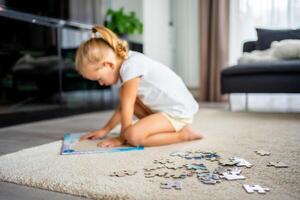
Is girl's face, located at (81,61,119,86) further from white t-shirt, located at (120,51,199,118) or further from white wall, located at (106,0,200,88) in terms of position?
white wall, located at (106,0,200,88)

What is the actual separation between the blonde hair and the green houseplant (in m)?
2.03

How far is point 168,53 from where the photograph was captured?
4.59 metres

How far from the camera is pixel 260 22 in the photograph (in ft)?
13.1

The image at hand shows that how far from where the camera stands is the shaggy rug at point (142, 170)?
2.78 feet

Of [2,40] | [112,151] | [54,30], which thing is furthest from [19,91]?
[112,151]

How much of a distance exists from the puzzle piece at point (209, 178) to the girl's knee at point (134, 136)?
0.46m

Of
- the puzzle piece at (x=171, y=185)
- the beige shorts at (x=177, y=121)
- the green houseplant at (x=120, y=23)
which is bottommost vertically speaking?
the puzzle piece at (x=171, y=185)

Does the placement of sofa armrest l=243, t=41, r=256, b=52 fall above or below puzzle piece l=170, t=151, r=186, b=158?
above

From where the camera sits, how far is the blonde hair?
137 centimetres

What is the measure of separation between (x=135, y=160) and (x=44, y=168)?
1.02 ft

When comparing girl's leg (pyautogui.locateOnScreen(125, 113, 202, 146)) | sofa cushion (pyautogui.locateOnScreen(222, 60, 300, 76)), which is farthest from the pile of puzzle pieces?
sofa cushion (pyautogui.locateOnScreen(222, 60, 300, 76))

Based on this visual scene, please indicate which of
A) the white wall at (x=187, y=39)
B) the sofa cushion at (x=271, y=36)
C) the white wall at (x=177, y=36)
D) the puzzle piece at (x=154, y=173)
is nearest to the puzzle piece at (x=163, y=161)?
the puzzle piece at (x=154, y=173)

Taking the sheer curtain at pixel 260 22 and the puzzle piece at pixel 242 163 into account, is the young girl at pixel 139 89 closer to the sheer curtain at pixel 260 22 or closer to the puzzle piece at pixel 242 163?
the puzzle piece at pixel 242 163

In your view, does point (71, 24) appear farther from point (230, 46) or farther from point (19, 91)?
point (230, 46)
